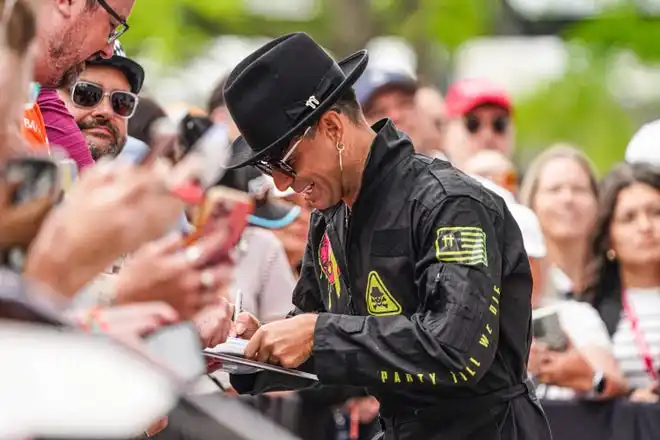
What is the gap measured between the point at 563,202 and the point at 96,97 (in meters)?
3.59

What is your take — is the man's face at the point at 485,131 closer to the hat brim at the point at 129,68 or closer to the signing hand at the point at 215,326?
the hat brim at the point at 129,68

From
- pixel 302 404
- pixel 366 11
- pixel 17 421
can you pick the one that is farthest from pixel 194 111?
pixel 366 11

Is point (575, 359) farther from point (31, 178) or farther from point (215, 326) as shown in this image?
point (31, 178)

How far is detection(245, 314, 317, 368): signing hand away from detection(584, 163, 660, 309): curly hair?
3.59m

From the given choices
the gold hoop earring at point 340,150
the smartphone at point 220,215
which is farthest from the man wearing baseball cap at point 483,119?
the smartphone at point 220,215

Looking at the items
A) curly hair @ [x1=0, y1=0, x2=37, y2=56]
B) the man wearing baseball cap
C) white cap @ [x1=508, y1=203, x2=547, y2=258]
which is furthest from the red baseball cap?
curly hair @ [x1=0, y1=0, x2=37, y2=56]

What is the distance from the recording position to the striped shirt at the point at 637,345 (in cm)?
741

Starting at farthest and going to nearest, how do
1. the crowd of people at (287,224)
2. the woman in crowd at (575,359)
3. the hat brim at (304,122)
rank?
the woman in crowd at (575,359) < the hat brim at (304,122) < the crowd of people at (287,224)

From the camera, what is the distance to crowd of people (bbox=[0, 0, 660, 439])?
2.99m

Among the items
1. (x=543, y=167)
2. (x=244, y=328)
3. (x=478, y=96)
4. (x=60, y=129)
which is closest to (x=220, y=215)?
(x=244, y=328)

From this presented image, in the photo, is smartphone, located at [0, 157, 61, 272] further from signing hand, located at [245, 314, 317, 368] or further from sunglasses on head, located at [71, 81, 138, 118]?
sunglasses on head, located at [71, 81, 138, 118]

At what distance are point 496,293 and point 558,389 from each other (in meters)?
3.12

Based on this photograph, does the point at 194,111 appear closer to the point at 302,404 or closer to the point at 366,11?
the point at 302,404

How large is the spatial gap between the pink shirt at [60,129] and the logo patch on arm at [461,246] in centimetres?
133
